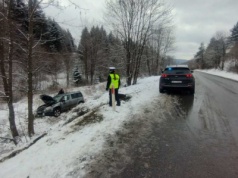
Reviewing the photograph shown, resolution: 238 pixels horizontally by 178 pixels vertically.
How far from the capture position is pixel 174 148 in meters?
4.82

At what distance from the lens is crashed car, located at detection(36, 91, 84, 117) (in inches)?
661

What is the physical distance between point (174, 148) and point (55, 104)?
1409 centimetres

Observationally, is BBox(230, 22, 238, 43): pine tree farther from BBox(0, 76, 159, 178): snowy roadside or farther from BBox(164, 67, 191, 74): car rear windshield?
BBox(0, 76, 159, 178): snowy roadside

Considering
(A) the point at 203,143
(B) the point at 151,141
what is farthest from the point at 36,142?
(A) the point at 203,143

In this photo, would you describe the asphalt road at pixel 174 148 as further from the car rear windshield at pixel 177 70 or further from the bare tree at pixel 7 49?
the bare tree at pixel 7 49

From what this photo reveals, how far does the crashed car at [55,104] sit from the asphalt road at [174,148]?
11.1 meters

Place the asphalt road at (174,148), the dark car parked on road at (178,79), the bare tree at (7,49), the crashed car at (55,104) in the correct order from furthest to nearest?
the crashed car at (55,104)
the dark car parked on road at (178,79)
the bare tree at (7,49)
the asphalt road at (174,148)

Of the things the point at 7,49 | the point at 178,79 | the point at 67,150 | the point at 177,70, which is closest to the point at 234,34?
the point at 177,70

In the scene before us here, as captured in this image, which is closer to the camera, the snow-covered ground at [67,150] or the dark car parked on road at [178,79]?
the snow-covered ground at [67,150]

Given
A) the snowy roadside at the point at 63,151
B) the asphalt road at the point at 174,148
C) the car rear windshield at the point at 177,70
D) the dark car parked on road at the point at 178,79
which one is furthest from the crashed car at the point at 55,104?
the asphalt road at the point at 174,148

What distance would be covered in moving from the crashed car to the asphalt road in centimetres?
1114

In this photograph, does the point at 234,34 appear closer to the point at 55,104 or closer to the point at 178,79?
the point at 178,79

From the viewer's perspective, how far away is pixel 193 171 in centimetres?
381

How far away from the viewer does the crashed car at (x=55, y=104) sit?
55.1ft
